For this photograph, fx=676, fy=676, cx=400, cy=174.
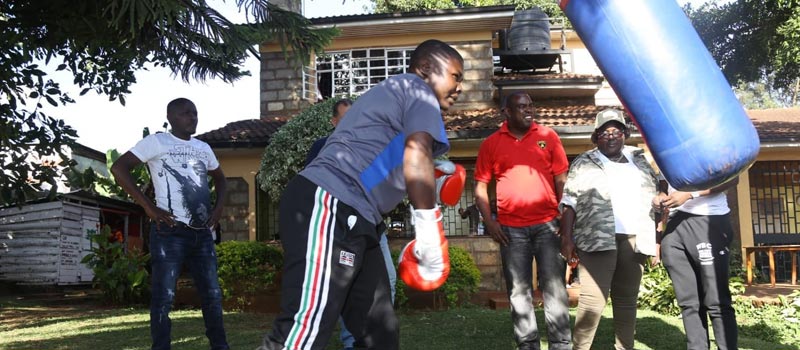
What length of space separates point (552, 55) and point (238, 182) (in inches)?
316

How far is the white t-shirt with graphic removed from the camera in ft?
15.3

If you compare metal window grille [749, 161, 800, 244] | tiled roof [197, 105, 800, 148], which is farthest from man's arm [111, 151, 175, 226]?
metal window grille [749, 161, 800, 244]

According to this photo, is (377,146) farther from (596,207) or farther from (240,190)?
(240,190)

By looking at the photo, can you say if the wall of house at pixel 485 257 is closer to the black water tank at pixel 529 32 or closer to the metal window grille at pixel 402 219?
the metal window grille at pixel 402 219

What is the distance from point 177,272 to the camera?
4.59 m

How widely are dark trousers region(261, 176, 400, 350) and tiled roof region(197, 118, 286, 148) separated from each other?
9.60 metres

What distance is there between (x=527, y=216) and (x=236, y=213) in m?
10.1

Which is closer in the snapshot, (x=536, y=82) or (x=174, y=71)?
(x=174, y=71)

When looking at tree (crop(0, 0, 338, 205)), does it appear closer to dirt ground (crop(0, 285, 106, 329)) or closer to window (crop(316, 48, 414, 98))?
dirt ground (crop(0, 285, 106, 329))

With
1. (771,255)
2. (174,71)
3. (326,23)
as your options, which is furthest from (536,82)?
(174,71)

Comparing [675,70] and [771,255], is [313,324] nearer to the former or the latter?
[675,70]

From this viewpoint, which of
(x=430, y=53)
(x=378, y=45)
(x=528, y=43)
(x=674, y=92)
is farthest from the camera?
(x=528, y=43)

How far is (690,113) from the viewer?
3.21 meters

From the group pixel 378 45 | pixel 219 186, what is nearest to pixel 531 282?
pixel 219 186
